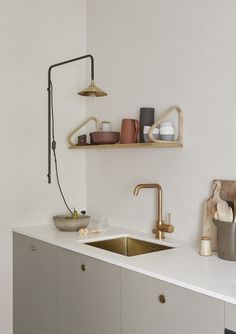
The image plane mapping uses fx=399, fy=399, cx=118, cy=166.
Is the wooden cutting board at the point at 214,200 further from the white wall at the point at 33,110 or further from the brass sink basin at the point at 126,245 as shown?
the white wall at the point at 33,110

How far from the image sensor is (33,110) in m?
2.71

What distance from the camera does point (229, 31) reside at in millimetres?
1971

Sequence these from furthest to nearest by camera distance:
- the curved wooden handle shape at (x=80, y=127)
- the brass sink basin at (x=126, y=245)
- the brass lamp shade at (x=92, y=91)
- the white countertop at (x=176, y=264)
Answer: the curved wooden handle shape at (x=80, y=127), the brass lamp shade at (x=92, y=91), the brass sink basin at (x=126, y=245), the white countertop at (x=176, y=264)

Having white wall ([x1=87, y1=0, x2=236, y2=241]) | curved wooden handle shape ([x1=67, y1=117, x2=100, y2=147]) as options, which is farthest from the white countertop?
curved wooden handle shape ([x1=67, y1=117, x2=100, y2=147])

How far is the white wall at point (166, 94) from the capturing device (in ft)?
6.61

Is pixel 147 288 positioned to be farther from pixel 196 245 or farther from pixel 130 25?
pixel 130 25

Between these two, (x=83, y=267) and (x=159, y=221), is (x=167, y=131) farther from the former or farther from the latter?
(x=83, y=267)

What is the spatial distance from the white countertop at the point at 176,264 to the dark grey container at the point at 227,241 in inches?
1.2

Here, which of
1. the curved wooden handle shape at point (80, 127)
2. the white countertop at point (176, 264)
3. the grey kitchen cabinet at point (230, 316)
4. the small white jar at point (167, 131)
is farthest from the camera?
the curved wooden handle shape at point (80, 127)

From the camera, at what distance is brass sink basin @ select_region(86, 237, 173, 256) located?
2296 mm

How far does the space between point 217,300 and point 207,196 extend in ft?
2.65

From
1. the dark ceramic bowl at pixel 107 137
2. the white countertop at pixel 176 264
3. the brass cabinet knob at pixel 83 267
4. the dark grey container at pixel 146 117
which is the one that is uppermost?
the dark grey container at pixel 146 117

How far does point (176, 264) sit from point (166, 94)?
1.03 meters

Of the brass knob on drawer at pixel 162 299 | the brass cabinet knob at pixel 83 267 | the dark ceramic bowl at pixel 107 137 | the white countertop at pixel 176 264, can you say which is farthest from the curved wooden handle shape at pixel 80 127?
the brass knob on drawer at pixel 162 299
